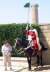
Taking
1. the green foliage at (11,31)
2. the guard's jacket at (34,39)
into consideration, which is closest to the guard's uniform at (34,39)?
the guard's jacket at (34,39)

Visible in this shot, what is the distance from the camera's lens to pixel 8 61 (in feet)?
38.1

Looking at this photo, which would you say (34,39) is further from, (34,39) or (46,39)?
(46,39)

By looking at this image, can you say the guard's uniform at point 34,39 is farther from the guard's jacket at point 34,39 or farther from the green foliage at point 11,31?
the green foliage at point 11,31

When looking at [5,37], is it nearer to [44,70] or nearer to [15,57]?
[15,57]

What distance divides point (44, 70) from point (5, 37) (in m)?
3.71

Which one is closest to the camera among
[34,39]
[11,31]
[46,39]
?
[34,39]

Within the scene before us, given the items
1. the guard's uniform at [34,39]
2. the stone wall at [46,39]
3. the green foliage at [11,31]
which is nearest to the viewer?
the guard's uniform at [34,39]

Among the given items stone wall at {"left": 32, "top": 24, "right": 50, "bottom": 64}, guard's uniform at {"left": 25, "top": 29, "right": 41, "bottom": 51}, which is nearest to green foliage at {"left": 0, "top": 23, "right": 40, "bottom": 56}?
stone wall at {"left": 32, "top": 24, "right": 50, "bottom": 64}

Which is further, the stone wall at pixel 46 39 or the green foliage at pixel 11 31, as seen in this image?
the green foliage at pixel 11 31

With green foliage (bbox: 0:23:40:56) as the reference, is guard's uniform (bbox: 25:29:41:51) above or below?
below

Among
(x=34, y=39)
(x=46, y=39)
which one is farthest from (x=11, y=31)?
(x=34, y=39)

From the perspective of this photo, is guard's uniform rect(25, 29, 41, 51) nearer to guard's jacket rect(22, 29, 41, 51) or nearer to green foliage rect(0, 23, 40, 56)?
guard's jacket rect(22, 29, 41, 51)

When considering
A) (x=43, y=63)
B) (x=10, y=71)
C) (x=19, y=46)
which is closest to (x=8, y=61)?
(x=10, y=71)

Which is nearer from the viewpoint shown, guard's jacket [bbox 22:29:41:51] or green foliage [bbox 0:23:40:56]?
guard's jacket [bbox 22:29:41:51]
